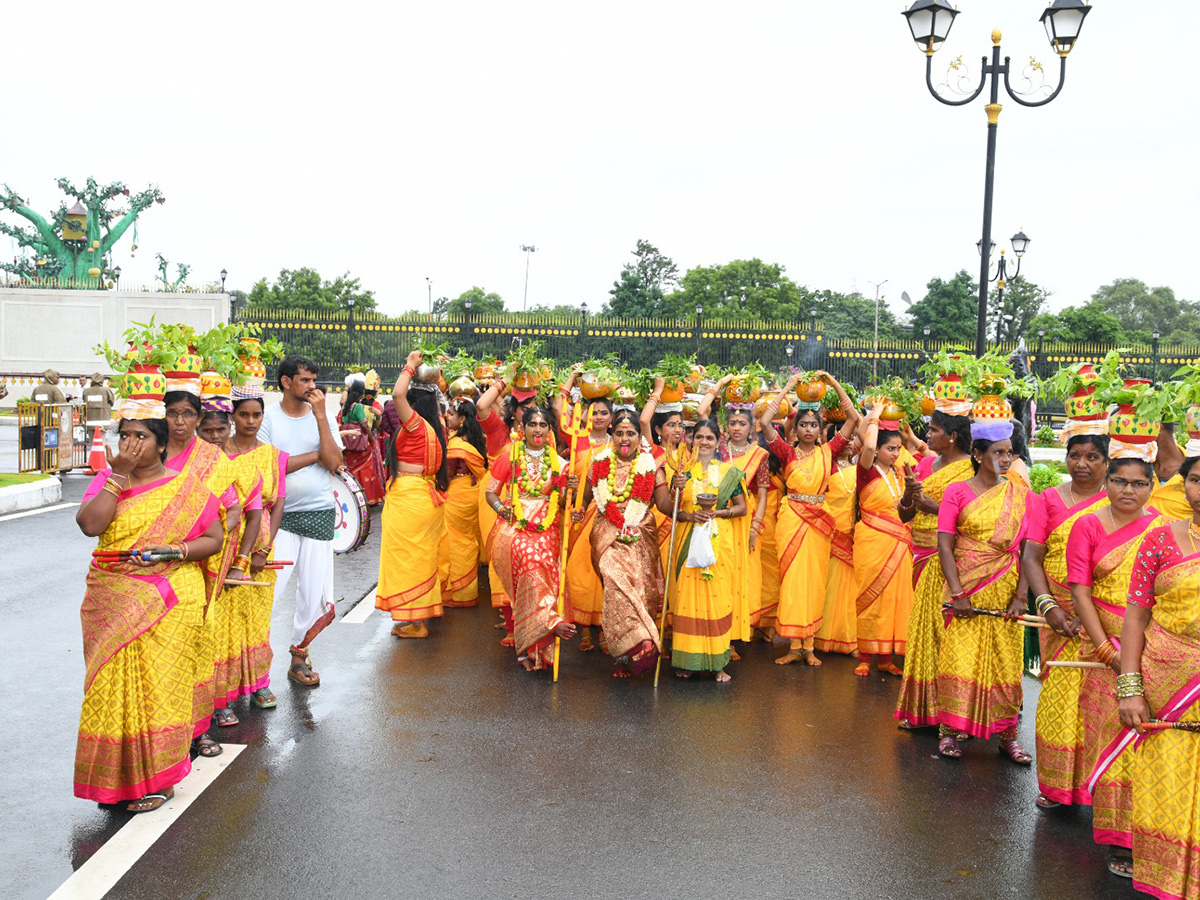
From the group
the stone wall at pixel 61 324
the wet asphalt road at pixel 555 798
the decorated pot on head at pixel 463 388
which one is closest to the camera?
the wet asphalt road at pixel 555 798

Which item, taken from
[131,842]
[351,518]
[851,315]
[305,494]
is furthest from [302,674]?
[851,315]

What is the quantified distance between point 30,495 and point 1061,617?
13.5 m

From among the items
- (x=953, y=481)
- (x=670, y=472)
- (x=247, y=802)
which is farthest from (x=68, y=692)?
(x=953, y=481)

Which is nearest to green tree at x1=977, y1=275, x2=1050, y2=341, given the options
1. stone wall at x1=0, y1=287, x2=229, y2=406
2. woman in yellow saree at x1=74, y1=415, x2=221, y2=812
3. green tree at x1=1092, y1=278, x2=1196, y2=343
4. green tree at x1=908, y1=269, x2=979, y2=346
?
green tree at x1=908, y1=269, x2=979, y2=346

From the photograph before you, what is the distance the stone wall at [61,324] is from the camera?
32.7 metres

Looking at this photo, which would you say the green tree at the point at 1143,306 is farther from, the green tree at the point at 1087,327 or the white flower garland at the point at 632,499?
the white flower garland at the point at 632,499

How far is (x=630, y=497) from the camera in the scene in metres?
6.89

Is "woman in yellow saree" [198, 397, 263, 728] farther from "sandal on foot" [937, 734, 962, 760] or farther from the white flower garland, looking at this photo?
"sandal on foot" [937, 734, 962, 760]

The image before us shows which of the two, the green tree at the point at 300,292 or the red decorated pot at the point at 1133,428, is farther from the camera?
the green tree at the point at 300,292

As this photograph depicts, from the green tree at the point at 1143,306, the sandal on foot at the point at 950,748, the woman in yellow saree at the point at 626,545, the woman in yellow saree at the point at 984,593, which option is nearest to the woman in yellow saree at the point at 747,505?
the woman in yellow saree at the point at 626,545

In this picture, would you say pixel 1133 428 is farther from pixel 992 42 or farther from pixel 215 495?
pixel 992 42

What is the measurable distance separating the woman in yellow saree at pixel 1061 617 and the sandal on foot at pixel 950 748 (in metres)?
0.59

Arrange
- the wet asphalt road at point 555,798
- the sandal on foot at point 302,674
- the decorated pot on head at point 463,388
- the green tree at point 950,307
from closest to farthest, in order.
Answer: the wet asphalt road at point 555,798 < the sandal on foot at point 302,674 < the decorated pot on head at point 463,388 < the green tree at point 950,307

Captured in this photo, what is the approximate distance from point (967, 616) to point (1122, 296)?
85.5 metres
